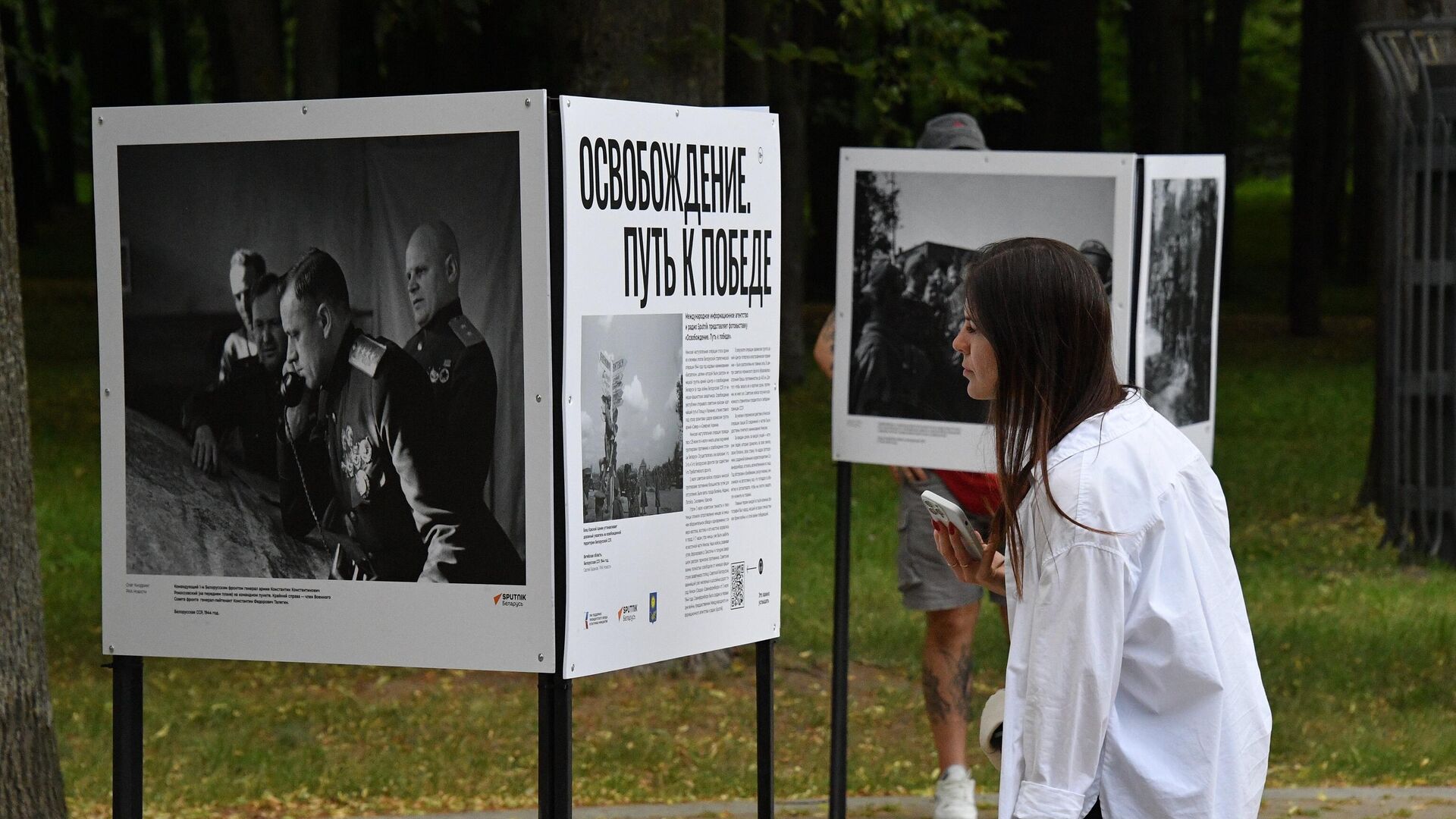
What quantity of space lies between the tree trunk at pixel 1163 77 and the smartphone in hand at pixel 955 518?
2299cm

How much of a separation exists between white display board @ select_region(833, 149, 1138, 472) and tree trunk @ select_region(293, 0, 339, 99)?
9136 millimetres

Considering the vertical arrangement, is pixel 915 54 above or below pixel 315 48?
below

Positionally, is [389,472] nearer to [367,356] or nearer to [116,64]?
[367,356]

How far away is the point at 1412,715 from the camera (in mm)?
7340

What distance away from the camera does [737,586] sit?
4.07 m

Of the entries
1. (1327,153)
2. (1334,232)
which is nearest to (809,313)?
(1327,153)

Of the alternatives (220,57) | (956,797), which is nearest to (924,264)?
(956,797)

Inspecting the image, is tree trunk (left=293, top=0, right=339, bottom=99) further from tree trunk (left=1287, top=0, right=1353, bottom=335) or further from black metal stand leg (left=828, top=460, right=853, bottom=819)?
tree trunk (left=1287, top=0, right=1353, bottom=335)

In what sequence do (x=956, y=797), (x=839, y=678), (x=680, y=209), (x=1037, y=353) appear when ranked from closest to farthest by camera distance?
(x=1037, y=353) < (x=680, y=209) < (x=839, y=678) < (x=956, y=797)

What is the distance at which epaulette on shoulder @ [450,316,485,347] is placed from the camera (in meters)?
3.55

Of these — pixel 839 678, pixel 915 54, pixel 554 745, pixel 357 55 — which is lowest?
pixel 839 678

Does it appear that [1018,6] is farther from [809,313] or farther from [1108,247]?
[1108,247]

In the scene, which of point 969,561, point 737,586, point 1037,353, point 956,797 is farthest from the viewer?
point 956,797

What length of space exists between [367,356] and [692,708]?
4.21 metres
